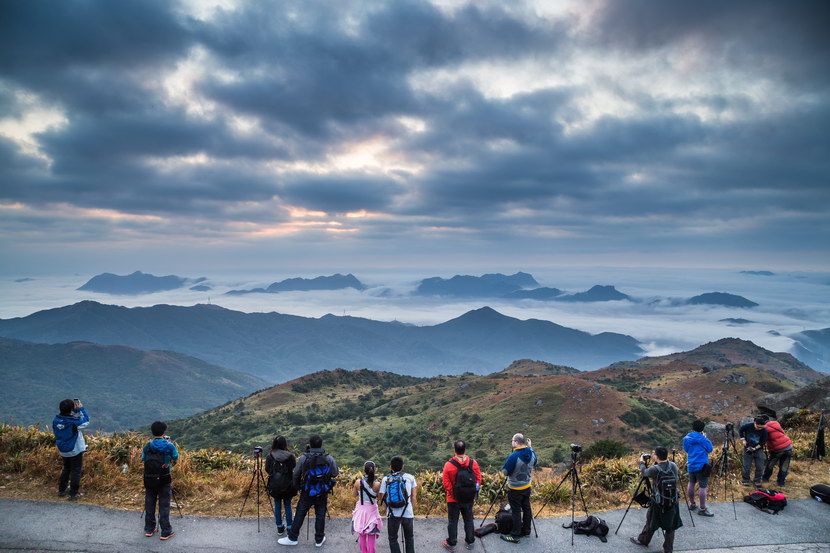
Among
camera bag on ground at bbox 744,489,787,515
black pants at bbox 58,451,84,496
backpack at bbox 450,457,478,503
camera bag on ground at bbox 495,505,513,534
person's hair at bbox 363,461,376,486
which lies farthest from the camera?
camera bag on ground at bbox 744,489,787,515

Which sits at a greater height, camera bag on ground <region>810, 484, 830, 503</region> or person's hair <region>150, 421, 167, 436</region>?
person's hair <region>150, 421, 167, 436</region>

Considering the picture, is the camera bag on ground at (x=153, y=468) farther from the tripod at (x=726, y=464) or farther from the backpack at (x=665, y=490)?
the tripod at (x=726, y=464)

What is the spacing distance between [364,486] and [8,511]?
26.5 feet

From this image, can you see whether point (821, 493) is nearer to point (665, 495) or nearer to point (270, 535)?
point (665, 495)

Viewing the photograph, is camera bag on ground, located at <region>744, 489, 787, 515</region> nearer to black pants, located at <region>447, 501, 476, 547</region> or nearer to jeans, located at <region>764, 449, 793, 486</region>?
jeans, located at <region>764, 449, 793, 486</region>

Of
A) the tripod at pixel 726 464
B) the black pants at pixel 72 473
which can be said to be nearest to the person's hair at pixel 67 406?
the black pants at pixel 72 473

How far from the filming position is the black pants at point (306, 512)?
8336 mm

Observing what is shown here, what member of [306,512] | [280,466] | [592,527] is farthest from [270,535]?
[592,527]

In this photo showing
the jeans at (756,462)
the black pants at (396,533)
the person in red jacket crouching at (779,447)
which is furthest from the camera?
the jeans at (756,462)

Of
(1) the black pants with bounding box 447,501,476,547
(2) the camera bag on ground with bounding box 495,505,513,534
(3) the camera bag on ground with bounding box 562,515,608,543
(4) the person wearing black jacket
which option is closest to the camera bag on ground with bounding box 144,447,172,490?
(4) the person wearing black jacket

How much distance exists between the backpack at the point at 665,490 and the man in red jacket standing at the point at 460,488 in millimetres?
3584

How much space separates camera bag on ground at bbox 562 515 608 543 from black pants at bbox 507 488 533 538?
122 cm

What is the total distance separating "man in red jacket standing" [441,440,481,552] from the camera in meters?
8.31

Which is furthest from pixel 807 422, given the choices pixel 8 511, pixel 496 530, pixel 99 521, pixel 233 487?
pixel 8 511
